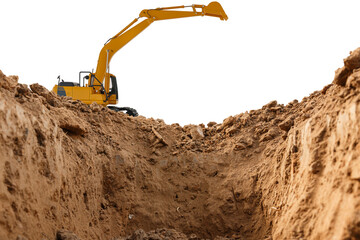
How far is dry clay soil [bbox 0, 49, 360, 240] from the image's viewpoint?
468 centimetres

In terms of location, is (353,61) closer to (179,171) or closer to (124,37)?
(179,171)

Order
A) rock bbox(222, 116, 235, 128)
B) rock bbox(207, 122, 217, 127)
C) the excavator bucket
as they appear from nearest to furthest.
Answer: rock bbox(222, 116, 235, 128) < rock bbox(207, 122, 217, 127) < the excavator bucket

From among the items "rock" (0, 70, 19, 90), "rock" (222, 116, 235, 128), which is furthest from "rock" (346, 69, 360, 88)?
"rock" (0, 70, 19, 90)

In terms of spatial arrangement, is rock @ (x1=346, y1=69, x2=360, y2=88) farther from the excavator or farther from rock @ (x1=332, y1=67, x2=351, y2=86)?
the excavator

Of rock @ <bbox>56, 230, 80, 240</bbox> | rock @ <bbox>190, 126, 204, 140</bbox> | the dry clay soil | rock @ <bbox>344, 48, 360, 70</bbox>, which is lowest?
rock @ <bbox>56, 230, 80, 240</bbox>

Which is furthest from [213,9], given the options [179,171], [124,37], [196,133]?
[179,171]

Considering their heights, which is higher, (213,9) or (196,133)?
(213,9)

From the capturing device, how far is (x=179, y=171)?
27.6ft

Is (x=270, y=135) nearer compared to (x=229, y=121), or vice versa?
(x=270, y=135)

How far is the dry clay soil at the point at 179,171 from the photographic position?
4.68m

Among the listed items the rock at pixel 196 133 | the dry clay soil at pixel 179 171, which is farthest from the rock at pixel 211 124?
the rock at pixel 196 133

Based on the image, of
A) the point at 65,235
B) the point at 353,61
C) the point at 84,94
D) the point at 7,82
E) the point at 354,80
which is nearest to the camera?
the point at 354,80

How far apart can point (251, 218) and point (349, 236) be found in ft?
12.0

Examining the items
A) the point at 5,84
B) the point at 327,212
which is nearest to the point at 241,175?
the point at 327,212
